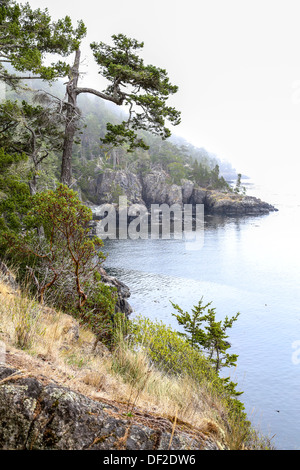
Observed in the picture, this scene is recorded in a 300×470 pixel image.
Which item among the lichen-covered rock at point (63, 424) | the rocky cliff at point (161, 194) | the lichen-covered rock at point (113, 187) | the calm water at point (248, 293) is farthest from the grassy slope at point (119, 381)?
the rocky cliff at point (161, 194)

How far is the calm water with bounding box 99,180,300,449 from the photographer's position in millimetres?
18922

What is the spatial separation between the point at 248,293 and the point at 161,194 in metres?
59.8

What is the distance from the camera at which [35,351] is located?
4.17 meters

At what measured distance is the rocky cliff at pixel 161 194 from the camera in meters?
84.2

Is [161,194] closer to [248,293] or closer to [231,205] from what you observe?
[231,205]

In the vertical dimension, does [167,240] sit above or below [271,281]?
above

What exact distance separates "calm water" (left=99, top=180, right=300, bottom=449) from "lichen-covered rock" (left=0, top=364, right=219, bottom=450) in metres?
2.35

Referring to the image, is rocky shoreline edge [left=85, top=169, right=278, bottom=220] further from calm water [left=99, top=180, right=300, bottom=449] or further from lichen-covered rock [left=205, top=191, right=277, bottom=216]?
calm water [left=99, top=180, right=300, bottom=449]

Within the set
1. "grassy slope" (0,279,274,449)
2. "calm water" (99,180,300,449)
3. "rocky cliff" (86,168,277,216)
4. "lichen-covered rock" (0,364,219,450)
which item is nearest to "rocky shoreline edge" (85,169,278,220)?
"rocky cliff" (86,168,277,216)

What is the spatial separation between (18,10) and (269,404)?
2198cm

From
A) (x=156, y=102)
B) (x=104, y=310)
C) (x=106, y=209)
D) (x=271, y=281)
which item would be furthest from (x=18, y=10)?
(x=106, y=209)

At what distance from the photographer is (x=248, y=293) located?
3578cm

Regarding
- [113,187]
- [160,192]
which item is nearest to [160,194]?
[160,192]
